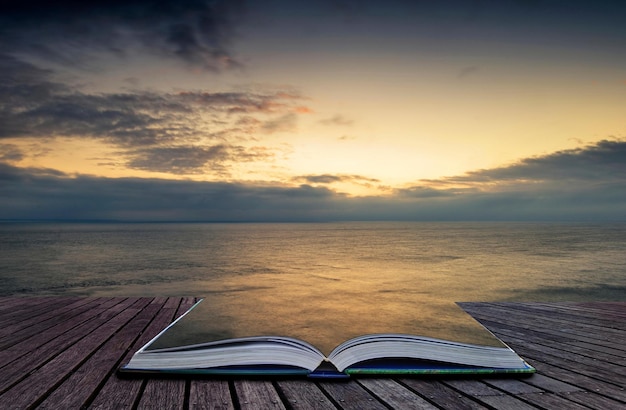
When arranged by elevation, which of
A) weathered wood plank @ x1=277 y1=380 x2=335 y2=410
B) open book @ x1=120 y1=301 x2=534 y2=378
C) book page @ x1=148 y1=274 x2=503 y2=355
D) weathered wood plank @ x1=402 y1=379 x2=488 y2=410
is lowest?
book page @ x1=148 y1=274 x2=503 y2=355

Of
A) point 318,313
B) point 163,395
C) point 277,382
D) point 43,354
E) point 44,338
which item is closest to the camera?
point 163,395

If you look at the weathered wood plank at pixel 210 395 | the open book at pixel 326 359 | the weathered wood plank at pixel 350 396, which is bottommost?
the weathered wood plank at pixel 350 396

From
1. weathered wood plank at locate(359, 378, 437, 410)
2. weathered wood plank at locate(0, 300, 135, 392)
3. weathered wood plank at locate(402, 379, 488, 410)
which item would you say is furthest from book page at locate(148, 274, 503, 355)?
weathered wood plank at locate(0, 300, 135, 392)

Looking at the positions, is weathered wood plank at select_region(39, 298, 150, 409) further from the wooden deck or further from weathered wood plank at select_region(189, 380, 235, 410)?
weathered wood plank at select_region(189, 380, 235, 410)

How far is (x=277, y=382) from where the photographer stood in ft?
8.57

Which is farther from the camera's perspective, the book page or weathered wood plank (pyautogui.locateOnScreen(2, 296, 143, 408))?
the book page

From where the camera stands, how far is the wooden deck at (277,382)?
2.32 meters

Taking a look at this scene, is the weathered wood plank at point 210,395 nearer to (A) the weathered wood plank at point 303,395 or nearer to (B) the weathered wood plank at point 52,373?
(A) the weathered wood plank at point 303,395

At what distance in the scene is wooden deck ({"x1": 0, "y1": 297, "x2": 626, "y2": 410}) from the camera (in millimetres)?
2324

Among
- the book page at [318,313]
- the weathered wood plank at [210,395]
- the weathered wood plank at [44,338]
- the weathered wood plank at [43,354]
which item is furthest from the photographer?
the book page at [318,313]

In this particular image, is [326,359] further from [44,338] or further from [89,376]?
[44,338]

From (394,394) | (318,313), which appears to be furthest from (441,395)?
(318,313)

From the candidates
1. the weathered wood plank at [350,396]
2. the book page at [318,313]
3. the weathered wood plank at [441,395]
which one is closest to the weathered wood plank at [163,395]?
the book page at [318,313]

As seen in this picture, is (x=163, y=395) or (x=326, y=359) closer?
(x=163, y=395)
